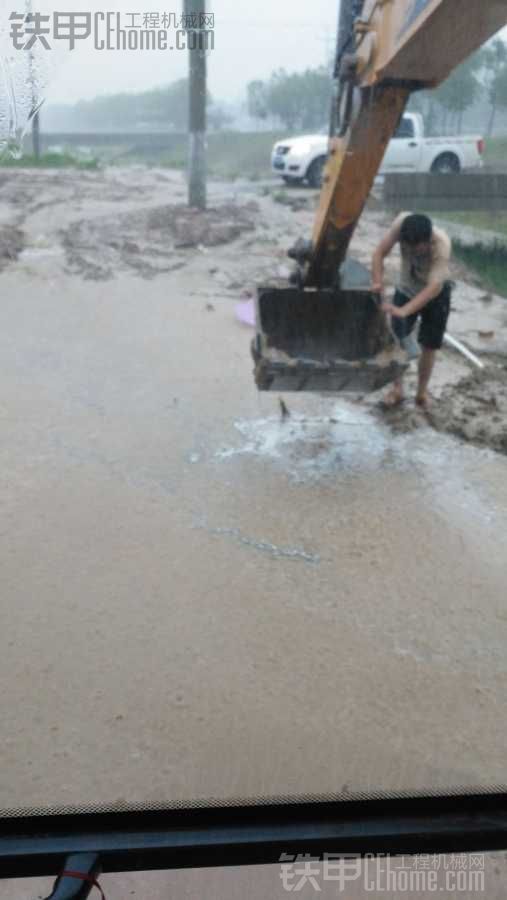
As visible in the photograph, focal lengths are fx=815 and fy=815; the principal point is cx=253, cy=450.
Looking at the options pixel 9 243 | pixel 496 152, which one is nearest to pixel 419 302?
pixel 496 152

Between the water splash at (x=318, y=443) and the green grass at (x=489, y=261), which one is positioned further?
the green grass at (x=489, y=261)

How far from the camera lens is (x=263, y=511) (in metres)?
4.24

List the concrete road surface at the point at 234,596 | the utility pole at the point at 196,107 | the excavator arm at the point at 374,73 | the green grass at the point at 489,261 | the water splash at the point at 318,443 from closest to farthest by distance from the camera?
1. the utility pole at the point at 196,107
2. the concrete road surface at the point at 234,596
3. the excavator arm at the point at 374,73
4. the water splash at the point at 318,443
5. the green grass at the point at 489,261

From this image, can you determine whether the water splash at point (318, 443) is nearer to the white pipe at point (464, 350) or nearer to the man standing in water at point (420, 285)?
the man standing in water at point (420, 285)

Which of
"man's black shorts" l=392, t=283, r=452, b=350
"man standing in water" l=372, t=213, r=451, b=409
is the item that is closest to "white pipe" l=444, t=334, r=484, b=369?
"man standing in water" l=372, t=213, r=451, b=409

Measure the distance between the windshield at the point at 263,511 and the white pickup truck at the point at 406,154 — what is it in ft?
6.53

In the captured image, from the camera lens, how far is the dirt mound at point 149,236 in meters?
9.98

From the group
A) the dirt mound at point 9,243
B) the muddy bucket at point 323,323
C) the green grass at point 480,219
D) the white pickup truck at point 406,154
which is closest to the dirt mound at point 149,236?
the dirt mound at point 9,243

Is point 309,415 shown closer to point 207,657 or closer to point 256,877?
point 207,657

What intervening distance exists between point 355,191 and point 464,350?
8.69 feet

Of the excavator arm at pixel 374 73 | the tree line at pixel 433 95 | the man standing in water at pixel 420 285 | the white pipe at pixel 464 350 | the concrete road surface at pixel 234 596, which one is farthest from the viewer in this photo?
the white pipe at pixel 464 350

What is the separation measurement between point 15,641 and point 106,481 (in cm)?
152

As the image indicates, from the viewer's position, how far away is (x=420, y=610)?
3439mm

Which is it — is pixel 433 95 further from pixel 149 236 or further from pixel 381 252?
pixel 149 236
